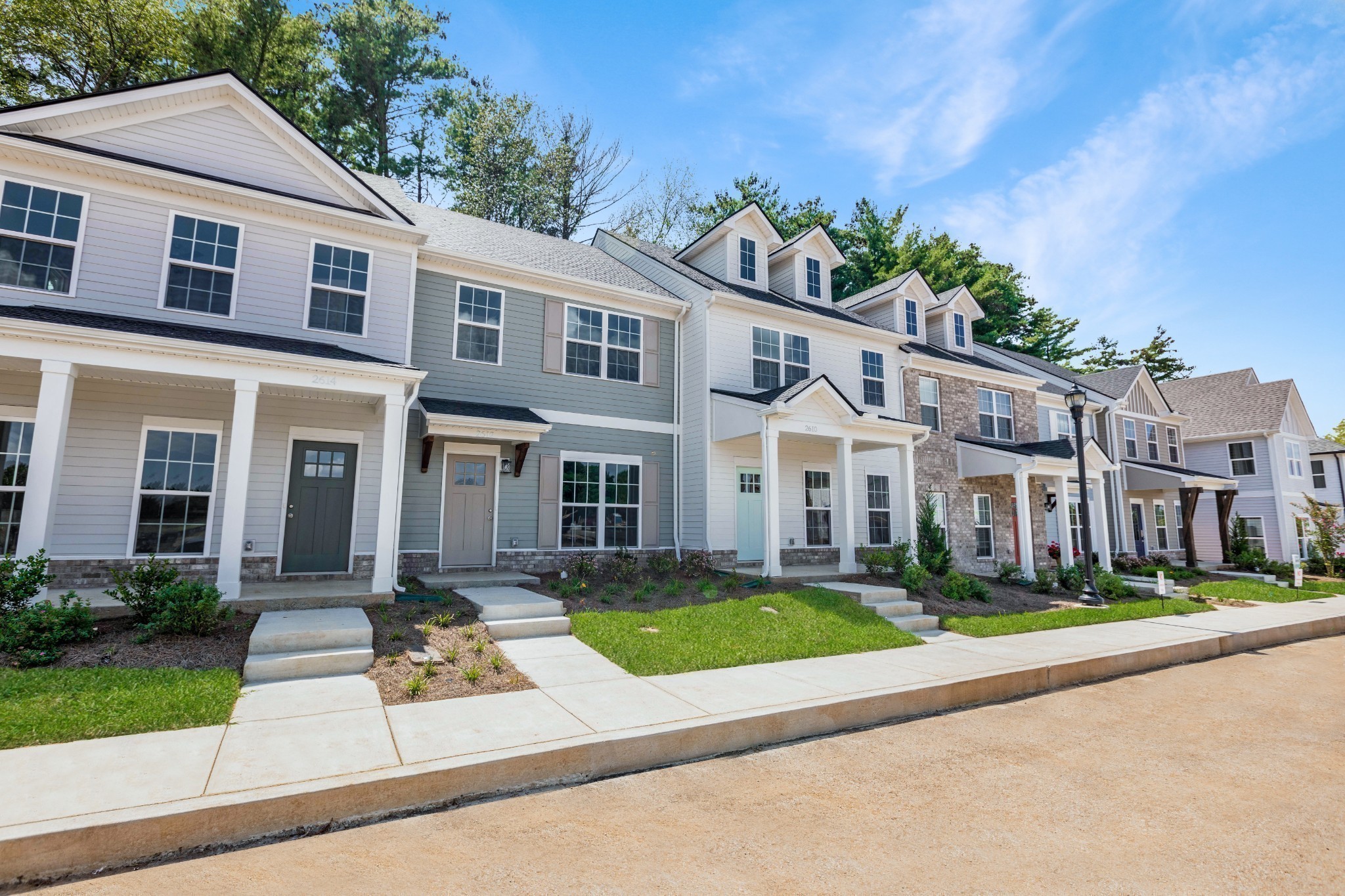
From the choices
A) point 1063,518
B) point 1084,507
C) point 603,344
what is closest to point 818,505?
point 1084,507

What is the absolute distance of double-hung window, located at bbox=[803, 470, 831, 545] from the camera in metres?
15.2

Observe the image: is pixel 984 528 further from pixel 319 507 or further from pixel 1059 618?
pixel 319 507

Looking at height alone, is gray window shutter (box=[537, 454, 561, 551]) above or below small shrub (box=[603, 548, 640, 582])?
above

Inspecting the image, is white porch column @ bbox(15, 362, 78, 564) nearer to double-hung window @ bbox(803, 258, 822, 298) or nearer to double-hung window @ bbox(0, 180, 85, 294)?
double-hung window @ bbox(0, 180, 85, 294)

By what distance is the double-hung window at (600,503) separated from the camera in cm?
1258

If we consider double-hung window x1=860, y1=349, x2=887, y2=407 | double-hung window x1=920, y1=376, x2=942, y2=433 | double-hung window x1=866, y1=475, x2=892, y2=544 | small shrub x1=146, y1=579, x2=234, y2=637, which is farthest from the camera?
double-hung window x1=920, y1=376, x2=942, y2=433

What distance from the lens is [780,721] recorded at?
5.38 m

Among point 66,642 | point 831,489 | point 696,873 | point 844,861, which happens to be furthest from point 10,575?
point 831,489

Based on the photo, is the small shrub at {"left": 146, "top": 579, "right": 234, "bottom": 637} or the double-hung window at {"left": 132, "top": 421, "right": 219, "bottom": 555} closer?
the small shrub at {"left": 146, "top": 579, "right": 234, "bottom": 637}

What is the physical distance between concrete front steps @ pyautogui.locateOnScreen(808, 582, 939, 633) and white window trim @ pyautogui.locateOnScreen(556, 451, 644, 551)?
13.0 ft

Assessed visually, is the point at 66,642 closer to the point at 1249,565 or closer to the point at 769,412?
the point at 769,412

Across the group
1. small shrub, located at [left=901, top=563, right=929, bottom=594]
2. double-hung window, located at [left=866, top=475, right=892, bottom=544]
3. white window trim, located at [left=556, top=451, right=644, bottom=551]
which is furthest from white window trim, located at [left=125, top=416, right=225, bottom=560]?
double-hung window, located at [left=866, top=475, right=892, bottom=544]

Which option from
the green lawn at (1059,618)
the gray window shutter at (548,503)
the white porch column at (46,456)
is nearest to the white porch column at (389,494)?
the gray window shutter at (548,503)

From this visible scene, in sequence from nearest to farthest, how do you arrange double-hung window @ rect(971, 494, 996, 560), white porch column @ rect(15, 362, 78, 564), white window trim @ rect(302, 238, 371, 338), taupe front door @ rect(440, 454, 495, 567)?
white porch column @ rect(15, 362, 78, 564) < white window trim @ rect(302, 238, 371, 338) < taupe front door @ rect(440, 454, 495, 567) < double-hung window @ rect(971, 494, 996, 560)
